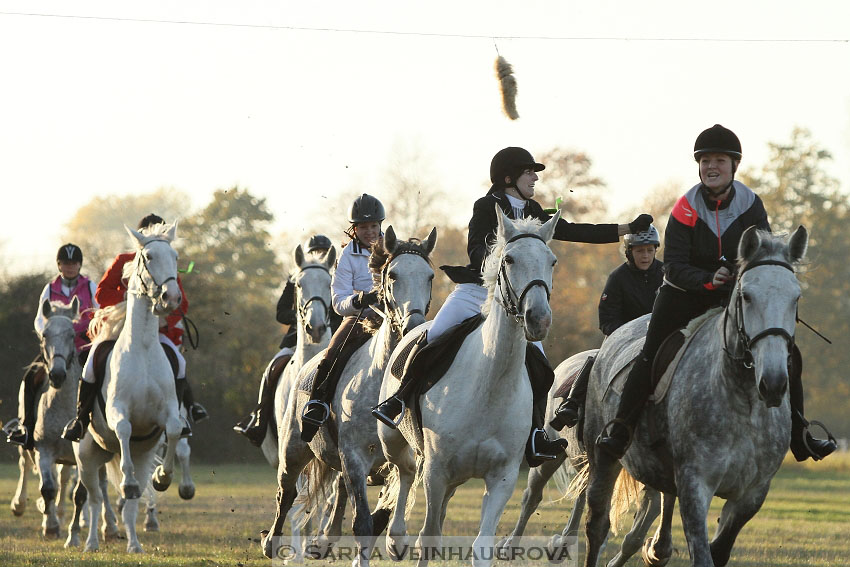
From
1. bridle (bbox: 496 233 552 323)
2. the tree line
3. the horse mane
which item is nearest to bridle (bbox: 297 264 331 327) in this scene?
the horse mane

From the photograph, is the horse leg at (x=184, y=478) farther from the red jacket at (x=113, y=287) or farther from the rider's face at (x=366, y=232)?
the rider's face at (x=366, y=232)

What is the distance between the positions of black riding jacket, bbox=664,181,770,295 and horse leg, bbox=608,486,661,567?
2.93 meters

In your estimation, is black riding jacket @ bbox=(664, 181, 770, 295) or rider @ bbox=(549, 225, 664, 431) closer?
black riding jacket @ bbox=(664, 181, 770, 295)

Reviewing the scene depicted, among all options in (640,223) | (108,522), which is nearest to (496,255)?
(640,223)

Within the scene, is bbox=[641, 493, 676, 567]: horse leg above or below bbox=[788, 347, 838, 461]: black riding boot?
below

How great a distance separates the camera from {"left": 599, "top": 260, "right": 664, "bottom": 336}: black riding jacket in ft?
37.2

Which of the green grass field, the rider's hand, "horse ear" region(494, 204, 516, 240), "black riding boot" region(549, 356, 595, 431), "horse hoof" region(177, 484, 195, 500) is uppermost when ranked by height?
"horse ear" region(494, 204, 516, 240)

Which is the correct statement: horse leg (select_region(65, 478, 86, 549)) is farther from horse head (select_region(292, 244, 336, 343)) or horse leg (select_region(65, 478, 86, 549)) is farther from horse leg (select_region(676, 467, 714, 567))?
horse leg (select_region(676, 467, 714, 567))

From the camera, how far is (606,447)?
833cm

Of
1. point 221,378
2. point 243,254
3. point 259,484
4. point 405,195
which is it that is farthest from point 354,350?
point 243,254

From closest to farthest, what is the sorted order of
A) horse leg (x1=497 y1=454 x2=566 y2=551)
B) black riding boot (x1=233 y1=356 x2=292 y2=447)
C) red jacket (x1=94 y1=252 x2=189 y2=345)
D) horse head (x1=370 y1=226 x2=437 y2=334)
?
horse head (x1=370 y1=226 x2=437 y2=334) → horse leg (x1=497 y1=454 x2=566 y2=551) → black riding boot (x1=233 y1=356 x2=292 y2=447) → red jacket (x1=94 y1=252 x2=189 y2=345)

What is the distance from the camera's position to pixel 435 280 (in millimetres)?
40344

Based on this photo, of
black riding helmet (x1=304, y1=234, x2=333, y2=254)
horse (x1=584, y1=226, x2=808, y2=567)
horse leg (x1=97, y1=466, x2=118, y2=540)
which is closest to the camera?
horse (x1=584, y1=226, x2=808, y2=567)

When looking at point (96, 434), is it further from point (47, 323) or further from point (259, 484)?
point (259, 484)
